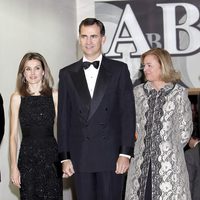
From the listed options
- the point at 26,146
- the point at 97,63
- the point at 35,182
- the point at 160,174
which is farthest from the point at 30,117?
the point at 160,174

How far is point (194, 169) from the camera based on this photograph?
15.4 feet

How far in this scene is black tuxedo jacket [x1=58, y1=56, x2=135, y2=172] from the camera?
11.2 feet

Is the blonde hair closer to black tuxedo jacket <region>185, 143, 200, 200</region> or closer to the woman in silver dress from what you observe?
the woman in silver dress

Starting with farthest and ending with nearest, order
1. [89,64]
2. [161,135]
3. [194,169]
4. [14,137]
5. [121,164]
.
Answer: [194,169]
[161,135]
[14,137]
[89,64]
[121,164]

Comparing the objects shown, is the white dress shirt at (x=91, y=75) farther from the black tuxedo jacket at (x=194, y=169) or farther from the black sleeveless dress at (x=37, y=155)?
the black tuxedo jacket at (x=194, y=169)

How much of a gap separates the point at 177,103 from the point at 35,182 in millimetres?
1266

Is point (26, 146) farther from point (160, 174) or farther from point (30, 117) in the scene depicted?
point (160, 174)

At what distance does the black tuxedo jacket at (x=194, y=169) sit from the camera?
4656 mm

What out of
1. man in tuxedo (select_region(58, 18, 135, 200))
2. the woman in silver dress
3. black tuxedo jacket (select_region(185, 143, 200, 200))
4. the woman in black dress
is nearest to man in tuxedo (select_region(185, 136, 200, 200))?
black tuxedo jacket (select_region(185, 143, 200, 200))

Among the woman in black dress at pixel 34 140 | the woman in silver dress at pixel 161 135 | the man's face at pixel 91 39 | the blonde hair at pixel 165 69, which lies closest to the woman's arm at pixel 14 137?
the woman in black dress at pixel 34 140

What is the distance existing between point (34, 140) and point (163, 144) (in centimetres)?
103

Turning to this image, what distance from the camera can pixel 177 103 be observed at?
436 cm

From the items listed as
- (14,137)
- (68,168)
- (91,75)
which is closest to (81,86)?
(91,75)

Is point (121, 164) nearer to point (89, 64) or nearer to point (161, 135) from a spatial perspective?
point (89, 64)
